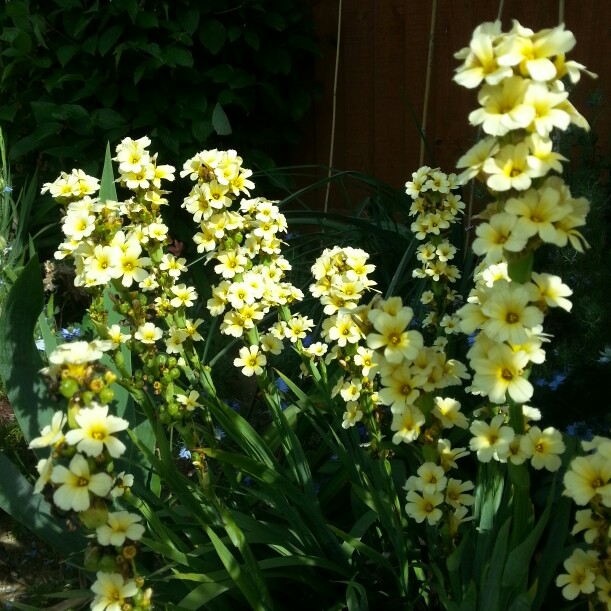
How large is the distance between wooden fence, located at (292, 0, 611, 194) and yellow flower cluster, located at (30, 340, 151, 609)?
259cm

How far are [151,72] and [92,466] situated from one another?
122 inches

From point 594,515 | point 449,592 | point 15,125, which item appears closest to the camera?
point 594,515

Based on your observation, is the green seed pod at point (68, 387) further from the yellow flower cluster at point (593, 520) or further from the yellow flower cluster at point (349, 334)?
the yellow flower cluster at point (593, 520)

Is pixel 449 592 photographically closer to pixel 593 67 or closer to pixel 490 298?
pixel 490 298

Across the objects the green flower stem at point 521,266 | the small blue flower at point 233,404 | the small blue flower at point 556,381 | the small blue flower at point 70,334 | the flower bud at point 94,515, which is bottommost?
the small blue flower at point 233,404

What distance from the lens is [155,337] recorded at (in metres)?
1.65

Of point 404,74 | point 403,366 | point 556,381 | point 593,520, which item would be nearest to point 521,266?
point 403,366

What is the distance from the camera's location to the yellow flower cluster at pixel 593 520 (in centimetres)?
113

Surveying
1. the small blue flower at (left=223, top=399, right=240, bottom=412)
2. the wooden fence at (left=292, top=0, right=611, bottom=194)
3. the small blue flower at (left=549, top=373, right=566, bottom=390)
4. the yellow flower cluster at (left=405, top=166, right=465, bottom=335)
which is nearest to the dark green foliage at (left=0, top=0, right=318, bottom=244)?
the wooden fence at (left=292, top=0, right=611, bottom=194)

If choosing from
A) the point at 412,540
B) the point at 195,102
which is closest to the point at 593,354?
the point at 412,540

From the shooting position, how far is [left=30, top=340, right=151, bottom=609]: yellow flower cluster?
110cm

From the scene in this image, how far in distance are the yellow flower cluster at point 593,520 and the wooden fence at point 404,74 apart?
7.91 ft

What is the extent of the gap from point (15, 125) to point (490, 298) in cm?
381

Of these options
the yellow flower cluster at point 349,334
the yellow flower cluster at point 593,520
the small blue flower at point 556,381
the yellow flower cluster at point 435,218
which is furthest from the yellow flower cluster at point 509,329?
the small blue flower at point 556,381
